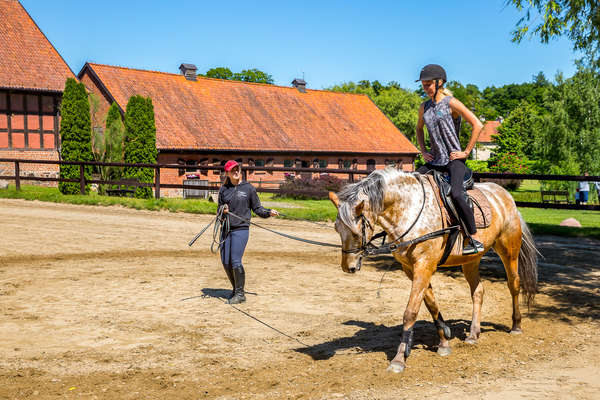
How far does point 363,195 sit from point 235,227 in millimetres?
3094

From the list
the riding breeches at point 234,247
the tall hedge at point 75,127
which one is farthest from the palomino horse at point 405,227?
the tall hedge at point 75,127

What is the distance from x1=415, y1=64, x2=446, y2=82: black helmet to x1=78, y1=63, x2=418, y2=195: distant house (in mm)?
28781

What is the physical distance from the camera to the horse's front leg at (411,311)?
17.5 ft

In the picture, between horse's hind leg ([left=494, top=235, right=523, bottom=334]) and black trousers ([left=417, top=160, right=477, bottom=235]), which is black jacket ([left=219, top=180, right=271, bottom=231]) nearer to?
black trousers ([left=417, top=160, right=477, bottom=235])

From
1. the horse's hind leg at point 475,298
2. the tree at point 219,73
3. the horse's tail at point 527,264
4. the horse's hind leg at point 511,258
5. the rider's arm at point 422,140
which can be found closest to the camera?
the rider's arm at point 422,140

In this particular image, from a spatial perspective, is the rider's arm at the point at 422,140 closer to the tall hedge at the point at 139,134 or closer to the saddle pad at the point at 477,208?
the saddle pad at the point at 477,208

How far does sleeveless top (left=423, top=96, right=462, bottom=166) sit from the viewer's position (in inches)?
230

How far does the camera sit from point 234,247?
7.96m

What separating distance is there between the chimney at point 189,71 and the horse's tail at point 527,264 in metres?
36.4

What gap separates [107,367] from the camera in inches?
214

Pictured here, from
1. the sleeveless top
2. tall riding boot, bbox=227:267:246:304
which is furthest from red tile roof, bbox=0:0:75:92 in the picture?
the sleeveless top

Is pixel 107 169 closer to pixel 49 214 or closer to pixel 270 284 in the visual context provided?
pixel 49 214

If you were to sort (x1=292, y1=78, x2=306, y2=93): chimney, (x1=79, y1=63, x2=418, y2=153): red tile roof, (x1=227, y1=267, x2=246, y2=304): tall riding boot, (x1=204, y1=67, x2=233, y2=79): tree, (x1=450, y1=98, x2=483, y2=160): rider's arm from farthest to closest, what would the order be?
1. (x1=204, y1=67, x2=233, y2=79): tree
2. (x1=292, y1=78, x2=306, y2=93): chimney
3. (x1=79, y1=63, x2=418, y2=153): red tile roof
4. (x1=227, y1=267, x2=246, y2=304): tall riding boot
5. (x1=450, y1=98, x2=483, y2=160): rider's arm

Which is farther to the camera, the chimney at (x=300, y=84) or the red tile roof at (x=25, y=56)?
the chimney at (x=300, y=84)
